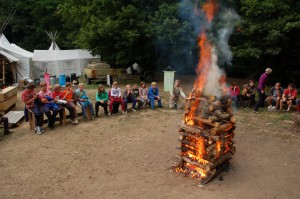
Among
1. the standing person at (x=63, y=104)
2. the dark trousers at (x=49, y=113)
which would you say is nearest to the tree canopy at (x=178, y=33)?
the standing person at (x=63, y=104)

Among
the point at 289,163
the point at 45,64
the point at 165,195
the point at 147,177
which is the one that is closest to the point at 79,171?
the point at 147,177

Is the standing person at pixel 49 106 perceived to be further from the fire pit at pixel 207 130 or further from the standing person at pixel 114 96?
the fire pit at pixel 207 130

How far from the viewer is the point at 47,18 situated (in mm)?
37531

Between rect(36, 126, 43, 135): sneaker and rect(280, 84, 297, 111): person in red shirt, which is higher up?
rect(280, 84, 297, 111): person in red shirt

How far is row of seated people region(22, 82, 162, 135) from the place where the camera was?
32.0 feet

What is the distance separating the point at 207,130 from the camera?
643cm

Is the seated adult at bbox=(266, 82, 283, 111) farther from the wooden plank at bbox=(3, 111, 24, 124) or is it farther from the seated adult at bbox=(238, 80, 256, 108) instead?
the wooden plank at bbox=(3, 111, 24, 124)

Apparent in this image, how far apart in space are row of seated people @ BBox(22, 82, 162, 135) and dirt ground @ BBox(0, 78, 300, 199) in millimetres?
571

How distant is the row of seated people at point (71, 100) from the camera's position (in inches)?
384

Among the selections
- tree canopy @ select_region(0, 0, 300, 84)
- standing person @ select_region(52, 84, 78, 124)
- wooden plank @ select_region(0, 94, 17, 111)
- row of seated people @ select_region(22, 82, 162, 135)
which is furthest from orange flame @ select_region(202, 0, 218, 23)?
wooden plank @ select_region(0, 94, 17, 111)

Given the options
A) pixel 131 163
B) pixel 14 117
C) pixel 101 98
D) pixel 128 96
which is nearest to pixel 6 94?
pixel 14 117

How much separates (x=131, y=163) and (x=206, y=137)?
2106 mm

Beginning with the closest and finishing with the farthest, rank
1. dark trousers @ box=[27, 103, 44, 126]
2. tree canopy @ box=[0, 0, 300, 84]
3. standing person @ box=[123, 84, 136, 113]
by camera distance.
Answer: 1. dark trousers @ box=[27, 103, 44, 126]
2. standing person @ box=[123, 84, 136, 113]
3. tree canopy @ box=[0, 0, 300, 84]

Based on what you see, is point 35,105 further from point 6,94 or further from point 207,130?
point 207,130
